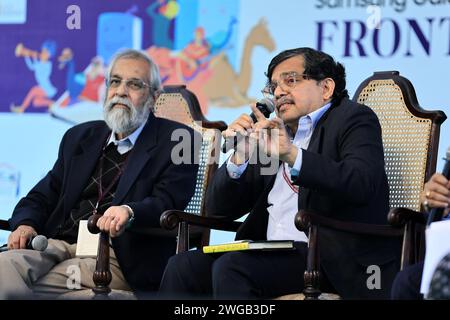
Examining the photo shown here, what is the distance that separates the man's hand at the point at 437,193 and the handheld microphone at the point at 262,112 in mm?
754

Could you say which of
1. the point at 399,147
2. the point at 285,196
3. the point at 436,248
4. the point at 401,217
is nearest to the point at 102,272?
the point at 285,196

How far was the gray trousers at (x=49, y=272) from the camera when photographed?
3904 mm

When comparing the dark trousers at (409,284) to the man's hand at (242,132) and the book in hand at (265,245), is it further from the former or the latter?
the man's hand at (242,132)

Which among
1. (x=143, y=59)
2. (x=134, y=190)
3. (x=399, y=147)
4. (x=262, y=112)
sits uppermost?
(x=143, y=59)

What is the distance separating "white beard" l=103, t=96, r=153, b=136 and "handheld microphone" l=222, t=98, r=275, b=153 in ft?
2.85

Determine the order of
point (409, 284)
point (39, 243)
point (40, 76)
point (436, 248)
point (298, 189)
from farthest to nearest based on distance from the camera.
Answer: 1. point (40, 76)
2. point (39, 243)
3. point (298, 189)
4. point (409, 284)
5. point (436, 248)

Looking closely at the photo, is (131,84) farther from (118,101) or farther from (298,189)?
(298,189)

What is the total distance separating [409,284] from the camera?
2.96m

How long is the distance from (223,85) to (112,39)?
0.74 meters

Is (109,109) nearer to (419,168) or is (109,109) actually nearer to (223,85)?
(223,85)

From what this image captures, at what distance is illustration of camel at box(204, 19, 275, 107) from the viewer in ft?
17.2

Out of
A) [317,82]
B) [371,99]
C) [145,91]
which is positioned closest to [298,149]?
[317,82]

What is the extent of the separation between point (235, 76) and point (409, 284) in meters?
2.51

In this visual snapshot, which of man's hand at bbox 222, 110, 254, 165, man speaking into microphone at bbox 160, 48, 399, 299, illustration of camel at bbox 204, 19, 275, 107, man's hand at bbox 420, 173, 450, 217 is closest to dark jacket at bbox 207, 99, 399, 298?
man speaking into microphone at bbox 160, 48, 399, 299
